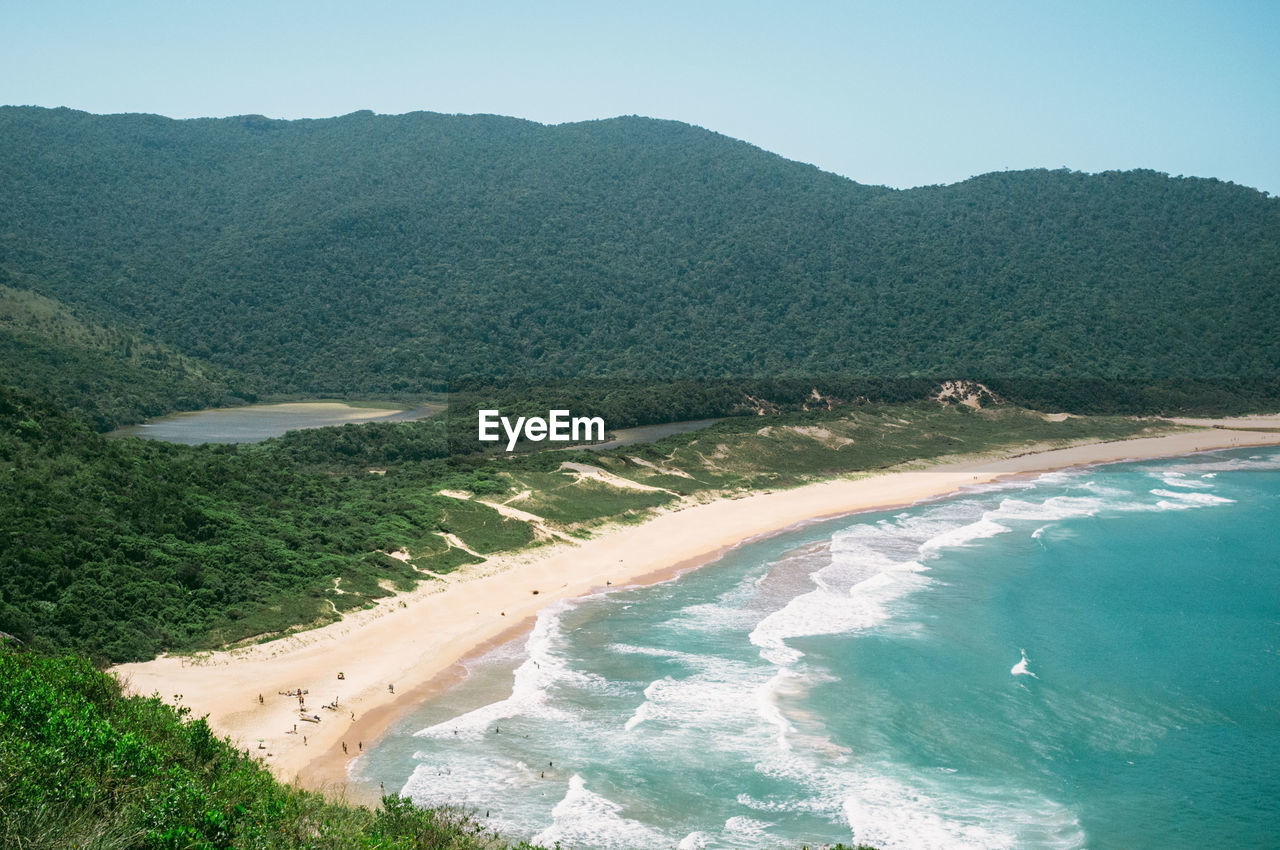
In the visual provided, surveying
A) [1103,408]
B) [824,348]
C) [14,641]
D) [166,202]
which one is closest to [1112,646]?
[14,641]

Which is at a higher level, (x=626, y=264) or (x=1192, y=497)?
(x=626, y=264)

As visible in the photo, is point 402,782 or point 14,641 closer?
point 402,782

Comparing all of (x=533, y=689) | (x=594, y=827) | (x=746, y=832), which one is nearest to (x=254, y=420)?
(x=533, y=689)

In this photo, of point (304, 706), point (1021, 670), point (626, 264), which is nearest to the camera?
point (304, 706)

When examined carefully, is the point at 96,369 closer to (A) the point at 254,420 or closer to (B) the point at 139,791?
(A) the point at 254,420

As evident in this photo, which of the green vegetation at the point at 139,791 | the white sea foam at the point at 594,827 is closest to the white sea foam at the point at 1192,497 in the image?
the white sea foam at the point at 594,827

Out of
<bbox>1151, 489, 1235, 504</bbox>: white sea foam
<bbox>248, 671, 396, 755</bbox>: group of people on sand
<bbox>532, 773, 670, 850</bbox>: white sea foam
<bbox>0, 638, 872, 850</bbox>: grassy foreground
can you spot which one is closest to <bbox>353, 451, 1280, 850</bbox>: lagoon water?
<bbox>532, 773, 670, 850</bbox>: white sea foam

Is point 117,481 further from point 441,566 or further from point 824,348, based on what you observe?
point 824,348
